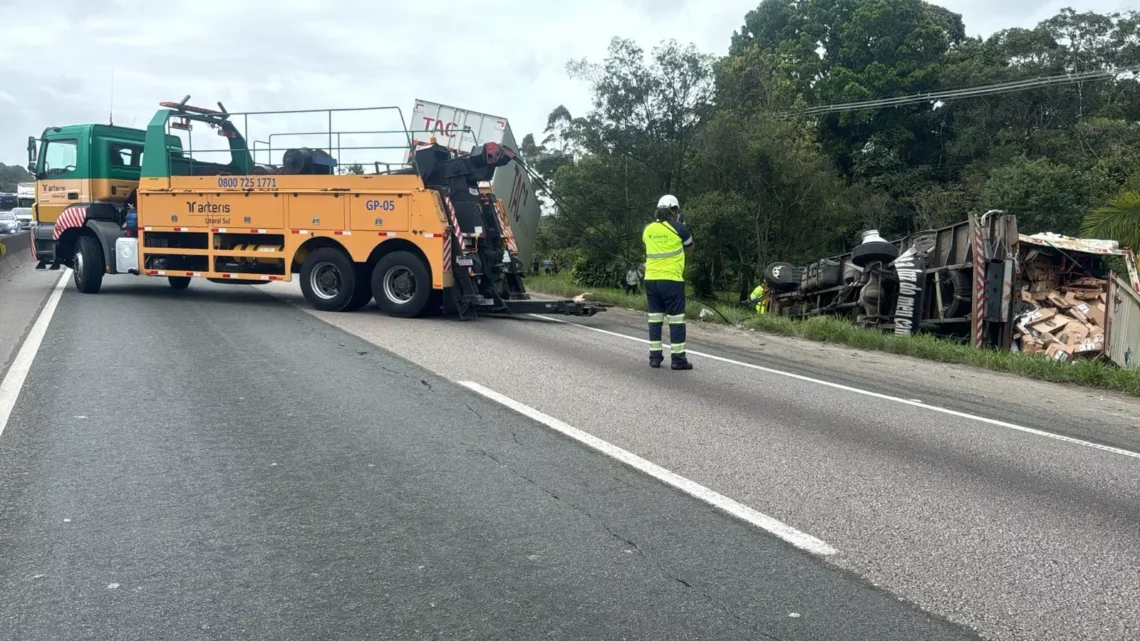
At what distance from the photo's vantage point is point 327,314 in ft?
46.3

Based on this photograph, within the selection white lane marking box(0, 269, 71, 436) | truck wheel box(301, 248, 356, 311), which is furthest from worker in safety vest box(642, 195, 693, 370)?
truck wheel box(301, 248, 356, 311)

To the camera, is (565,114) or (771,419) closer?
(771,419)

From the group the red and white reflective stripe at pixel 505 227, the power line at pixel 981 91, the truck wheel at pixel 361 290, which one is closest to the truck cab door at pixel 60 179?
the truck wheel at pixel 361 290

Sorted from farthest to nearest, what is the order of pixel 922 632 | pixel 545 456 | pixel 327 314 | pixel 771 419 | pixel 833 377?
pixel 327 314, pixel 833 377, pixel 771 419, pixel 545 456, pixel 922 632

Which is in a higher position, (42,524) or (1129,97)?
(1129,97)

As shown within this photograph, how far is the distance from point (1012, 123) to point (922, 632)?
39256mm

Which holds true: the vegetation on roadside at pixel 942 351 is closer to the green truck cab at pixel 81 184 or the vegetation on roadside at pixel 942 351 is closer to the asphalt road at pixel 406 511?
the asphalt road at pixel 406 511

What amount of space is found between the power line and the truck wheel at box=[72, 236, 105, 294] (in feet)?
75.9

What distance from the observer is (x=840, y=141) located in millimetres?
43000

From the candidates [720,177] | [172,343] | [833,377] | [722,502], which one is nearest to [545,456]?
[722,502]

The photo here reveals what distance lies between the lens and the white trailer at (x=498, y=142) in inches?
678

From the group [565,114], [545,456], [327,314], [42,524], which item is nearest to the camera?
[42,524]

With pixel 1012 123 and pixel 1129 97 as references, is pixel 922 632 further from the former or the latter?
pixel 1129 97

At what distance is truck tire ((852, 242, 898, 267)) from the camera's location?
53.9ft
